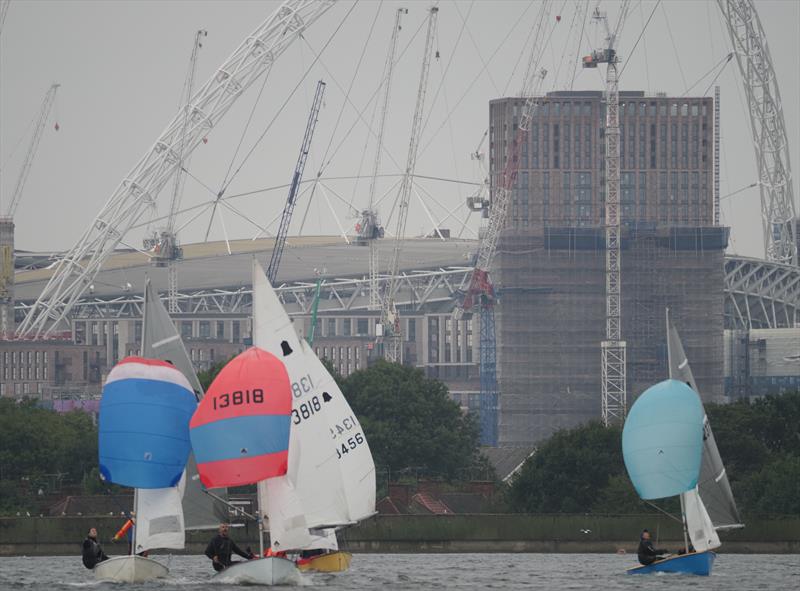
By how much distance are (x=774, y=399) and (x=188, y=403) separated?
63.1 meters

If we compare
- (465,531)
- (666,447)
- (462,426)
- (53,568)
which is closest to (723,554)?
(465,531)

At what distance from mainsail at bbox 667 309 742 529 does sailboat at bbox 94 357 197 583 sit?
17701 millimetres

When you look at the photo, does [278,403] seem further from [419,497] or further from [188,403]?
[419,497]

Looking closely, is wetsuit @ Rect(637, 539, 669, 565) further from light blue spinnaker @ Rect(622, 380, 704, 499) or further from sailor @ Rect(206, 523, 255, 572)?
sailor @ Rect(206, 523, 255, 572)

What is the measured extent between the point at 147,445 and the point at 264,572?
491 centimetres

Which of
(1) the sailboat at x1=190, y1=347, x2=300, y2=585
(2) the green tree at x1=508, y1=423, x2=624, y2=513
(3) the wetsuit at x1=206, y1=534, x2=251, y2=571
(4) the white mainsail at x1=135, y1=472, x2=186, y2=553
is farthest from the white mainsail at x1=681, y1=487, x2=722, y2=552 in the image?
(2) the green tree at x1=508, y1=423, x2=624, y2=513

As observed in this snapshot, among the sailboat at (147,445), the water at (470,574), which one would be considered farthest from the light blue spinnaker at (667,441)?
the sailboat at (147,445)

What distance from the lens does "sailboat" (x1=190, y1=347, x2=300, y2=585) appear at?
221ft

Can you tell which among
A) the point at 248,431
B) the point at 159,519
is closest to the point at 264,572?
the point at 248,431

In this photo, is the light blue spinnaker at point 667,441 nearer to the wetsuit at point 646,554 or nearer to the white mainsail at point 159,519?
the wetsuit at point 646,554

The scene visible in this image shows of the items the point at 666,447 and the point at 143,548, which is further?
the point at 666,447

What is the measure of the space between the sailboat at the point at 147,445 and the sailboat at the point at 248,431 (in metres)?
1.84

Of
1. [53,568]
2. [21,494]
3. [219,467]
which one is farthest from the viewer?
[21,494]

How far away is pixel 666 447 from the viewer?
78.0 meters
